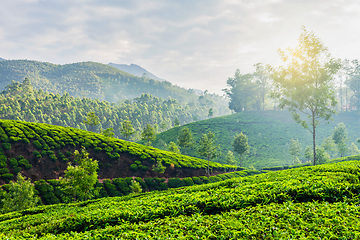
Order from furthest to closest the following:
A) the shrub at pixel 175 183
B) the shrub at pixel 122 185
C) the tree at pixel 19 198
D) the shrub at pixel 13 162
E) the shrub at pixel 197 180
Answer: the shrub at pixel 197 180 < the shrub at pixel 175 183 < the shrub at pixel 122 185 < the shrub at pixel 13 162 < the tree at pixel 19 198

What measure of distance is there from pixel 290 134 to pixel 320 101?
47150mm

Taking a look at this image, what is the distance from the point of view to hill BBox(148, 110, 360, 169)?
54.5 metres

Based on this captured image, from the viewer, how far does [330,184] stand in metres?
6.82

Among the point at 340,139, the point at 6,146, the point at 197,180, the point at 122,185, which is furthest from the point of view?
the point at 340,139

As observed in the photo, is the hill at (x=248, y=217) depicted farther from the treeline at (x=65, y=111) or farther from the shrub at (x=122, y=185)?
the treeline at (x=65, y=111)

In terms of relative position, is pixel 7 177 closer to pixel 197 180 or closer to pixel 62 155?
pixel 62 155

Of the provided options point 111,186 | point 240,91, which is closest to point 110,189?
point 111,186

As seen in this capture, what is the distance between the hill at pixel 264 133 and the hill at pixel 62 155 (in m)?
24.0

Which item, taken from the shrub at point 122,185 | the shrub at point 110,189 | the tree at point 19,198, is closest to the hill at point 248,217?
the tree at point 19,198

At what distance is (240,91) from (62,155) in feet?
304

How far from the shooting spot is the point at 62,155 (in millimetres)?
25453

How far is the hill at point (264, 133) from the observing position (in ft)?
179

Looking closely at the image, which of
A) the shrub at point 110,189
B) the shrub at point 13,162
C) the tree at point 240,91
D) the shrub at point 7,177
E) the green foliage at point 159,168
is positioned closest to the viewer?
the shrub at point 7,177

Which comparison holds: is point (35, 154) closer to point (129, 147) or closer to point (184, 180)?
point (129, 147)
